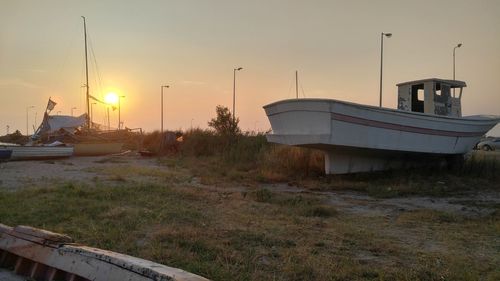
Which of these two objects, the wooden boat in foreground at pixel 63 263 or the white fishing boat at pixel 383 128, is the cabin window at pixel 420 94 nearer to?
the white fishing boat at pixel 383 128

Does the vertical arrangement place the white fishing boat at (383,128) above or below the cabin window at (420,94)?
below

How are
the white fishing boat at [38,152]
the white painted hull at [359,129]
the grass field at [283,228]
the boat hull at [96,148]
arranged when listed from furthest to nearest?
the boat hull at [96,148] → the white fishing boat at [38,152] → the white painted hull at [359,129] → the grass field at [283,228]

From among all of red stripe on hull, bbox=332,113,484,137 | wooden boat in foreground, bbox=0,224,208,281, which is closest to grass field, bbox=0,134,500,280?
wooden boat in foreground, bbox=0,224,208,281

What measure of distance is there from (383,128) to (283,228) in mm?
7863

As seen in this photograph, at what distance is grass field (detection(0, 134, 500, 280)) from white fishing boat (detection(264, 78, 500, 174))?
1.53m

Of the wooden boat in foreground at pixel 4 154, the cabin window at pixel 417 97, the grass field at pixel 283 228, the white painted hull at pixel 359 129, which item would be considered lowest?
the grass field at pixel 283 228

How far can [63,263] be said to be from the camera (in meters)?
4.30

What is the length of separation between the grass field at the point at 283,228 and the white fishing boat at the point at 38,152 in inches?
480

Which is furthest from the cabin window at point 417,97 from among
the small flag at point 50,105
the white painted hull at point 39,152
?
the small flag at point 50,105

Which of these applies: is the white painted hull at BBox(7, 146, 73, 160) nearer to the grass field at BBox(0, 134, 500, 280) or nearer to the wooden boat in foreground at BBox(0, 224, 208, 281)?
the grass field at BBox(0, 134, 500, 280)

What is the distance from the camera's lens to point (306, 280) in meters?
4.38

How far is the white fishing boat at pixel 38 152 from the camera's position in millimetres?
23469

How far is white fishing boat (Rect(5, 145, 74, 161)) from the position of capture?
23469 mm

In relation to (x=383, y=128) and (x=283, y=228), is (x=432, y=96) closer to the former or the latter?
(x=383, y=128)
